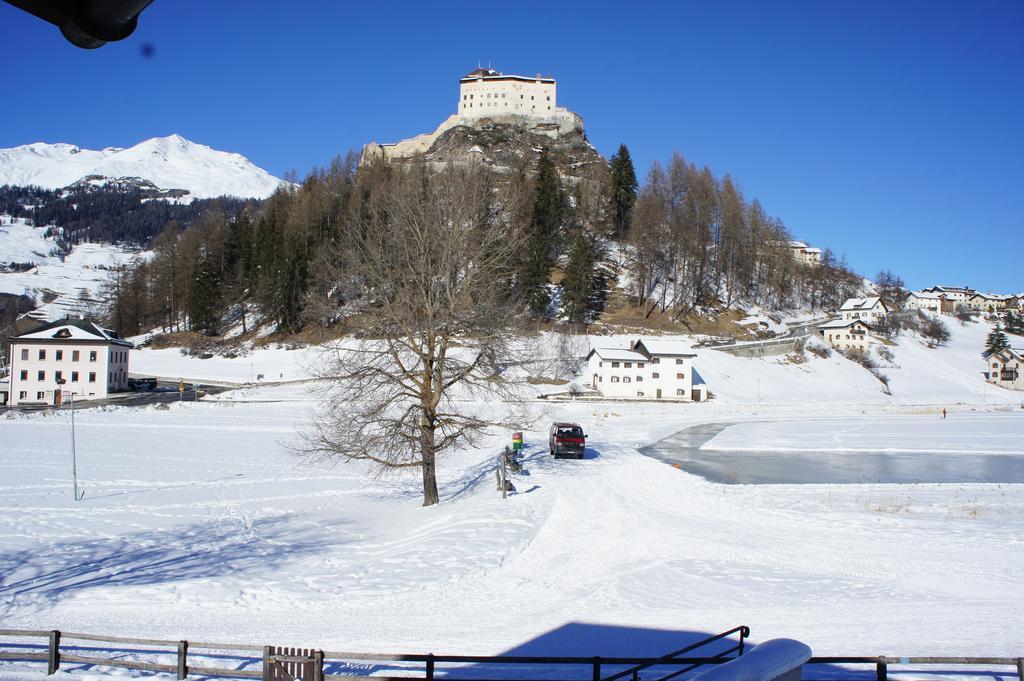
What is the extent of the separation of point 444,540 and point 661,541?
5849 mm

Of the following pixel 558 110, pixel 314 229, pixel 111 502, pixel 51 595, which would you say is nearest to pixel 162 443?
pixel 111 502

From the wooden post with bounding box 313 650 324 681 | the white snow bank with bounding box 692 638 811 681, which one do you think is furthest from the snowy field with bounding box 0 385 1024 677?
the white snow bank with bounding box 692 638 811 681

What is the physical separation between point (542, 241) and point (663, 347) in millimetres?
20687

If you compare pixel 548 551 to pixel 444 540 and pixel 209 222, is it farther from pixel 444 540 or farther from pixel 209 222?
pixel 209 222

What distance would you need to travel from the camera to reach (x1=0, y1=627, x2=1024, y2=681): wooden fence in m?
8.39

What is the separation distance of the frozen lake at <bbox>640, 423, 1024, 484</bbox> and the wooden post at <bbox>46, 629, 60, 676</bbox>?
22.7m

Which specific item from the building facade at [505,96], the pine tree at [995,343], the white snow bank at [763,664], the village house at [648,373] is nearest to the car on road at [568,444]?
the white snow bank at [763,664]

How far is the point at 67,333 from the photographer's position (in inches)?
2426

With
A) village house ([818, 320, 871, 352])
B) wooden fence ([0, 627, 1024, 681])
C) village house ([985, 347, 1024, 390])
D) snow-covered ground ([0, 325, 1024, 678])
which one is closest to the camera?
wooden fence ([0, 627, 1024, 681])

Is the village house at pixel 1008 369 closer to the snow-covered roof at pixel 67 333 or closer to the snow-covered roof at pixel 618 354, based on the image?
the snow-covered roof at pixel 618 354

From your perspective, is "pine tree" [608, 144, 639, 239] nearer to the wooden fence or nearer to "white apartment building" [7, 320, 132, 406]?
"white apartment building" [7, 320, 132, 406]

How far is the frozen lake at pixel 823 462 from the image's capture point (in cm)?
2852

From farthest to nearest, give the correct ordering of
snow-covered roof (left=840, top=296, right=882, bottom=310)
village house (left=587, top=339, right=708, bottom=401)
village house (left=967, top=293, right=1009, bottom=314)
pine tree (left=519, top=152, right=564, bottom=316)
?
1. village house (left=967, top=293, right=1009, bottom=314)
2. snow-covered roof (left=840, top=296, right=882, bottom=310)
3. pine tree (left=519, top=152, right=564, bottom=316)
4. village house (left=587, top=339, right=708, bottom=401)

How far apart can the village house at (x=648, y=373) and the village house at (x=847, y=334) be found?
36493 mm
